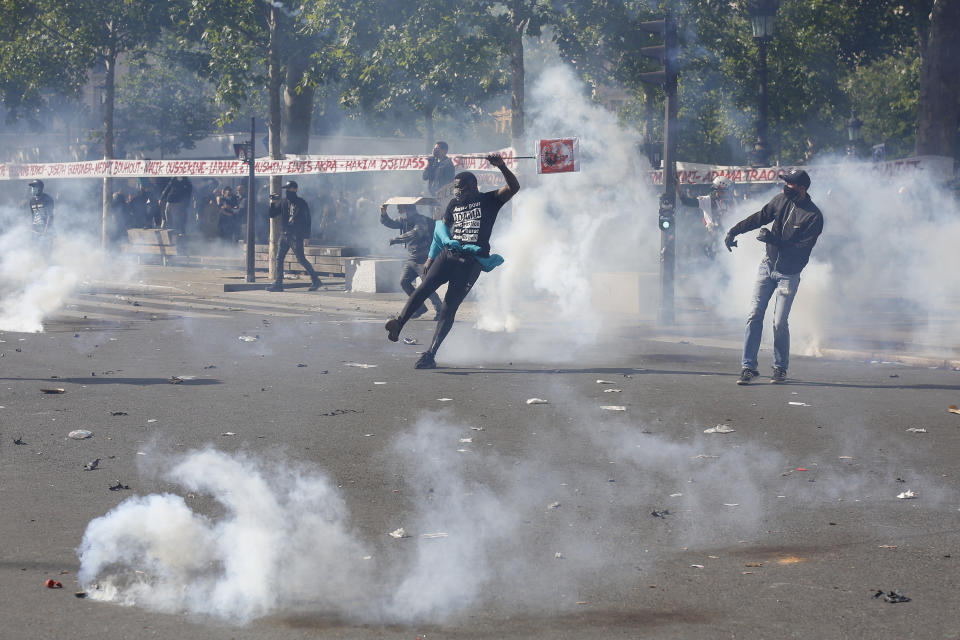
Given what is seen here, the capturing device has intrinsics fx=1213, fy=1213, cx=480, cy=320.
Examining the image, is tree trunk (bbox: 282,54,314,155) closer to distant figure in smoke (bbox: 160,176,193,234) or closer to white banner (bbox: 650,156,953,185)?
distant figure in smoke (bbox: 160,176,193,234)

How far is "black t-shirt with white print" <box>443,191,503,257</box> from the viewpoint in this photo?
10.6 meters

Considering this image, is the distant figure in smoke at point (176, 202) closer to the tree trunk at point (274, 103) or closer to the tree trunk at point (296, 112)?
the tree trunk at point (296, 112)

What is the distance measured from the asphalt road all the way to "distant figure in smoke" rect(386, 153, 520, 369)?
1.89 ft

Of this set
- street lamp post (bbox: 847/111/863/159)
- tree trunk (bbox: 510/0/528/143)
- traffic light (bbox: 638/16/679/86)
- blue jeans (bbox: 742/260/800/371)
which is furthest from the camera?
street lamp post (bbox: 847/111/863/159)

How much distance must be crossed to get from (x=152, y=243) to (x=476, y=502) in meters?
24.2

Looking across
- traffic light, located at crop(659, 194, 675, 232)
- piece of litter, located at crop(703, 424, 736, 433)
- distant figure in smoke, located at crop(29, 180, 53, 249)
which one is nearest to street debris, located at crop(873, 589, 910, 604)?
piece of litter, located at crop(703, 424, 736, 433)

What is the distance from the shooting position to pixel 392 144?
53812mm

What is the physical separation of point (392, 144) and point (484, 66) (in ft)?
Answer: 104

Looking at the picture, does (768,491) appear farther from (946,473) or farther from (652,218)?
(652,218)

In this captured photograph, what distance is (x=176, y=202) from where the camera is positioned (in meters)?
28.2

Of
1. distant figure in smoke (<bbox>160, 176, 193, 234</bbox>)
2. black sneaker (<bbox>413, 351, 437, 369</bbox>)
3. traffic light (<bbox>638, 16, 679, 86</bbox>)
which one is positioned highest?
traffic light (<bbox>638, 16, 679, 86</bbox>)

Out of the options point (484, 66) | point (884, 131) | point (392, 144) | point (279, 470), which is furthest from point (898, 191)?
point (392, 144)

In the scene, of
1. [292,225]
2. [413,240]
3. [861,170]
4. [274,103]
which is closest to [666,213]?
[413,240]

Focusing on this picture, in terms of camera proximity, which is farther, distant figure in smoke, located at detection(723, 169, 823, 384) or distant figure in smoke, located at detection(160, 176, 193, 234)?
distant figure in smoke, located at detection(160, 176, 193, 234)
